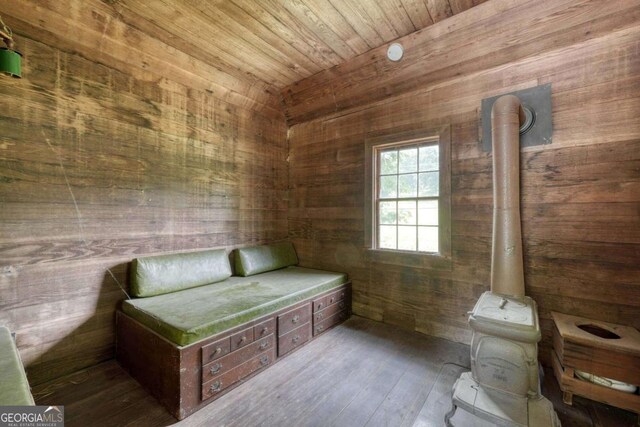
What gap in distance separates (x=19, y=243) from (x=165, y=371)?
53.9 inches

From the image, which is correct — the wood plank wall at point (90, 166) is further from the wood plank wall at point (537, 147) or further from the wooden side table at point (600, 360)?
the wooden side table at point (600, 360)

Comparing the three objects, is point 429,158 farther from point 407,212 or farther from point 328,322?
point 328,322

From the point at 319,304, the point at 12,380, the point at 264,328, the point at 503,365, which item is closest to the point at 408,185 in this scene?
the point at 319,304

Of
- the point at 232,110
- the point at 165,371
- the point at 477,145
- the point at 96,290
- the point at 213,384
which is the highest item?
the point at 232,110

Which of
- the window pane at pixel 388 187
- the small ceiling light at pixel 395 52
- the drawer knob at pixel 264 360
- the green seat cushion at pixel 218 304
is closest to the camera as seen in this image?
the green seat cushion at pixel 218 304

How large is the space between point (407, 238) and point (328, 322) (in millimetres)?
1252

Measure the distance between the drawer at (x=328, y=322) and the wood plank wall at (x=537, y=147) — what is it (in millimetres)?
341

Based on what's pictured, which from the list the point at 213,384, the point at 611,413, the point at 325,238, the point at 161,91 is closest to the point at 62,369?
the point at 213,384

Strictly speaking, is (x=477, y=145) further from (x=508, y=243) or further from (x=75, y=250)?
(x=75, y=250)

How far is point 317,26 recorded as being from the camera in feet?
7.44

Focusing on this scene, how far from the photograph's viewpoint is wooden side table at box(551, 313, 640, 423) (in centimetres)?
161

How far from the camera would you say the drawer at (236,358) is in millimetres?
1785

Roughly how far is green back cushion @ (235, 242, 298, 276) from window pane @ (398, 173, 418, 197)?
5.43ft

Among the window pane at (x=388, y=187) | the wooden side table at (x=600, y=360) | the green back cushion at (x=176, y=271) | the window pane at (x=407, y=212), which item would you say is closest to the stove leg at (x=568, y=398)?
the wooden side table at (x=600, y=360)
